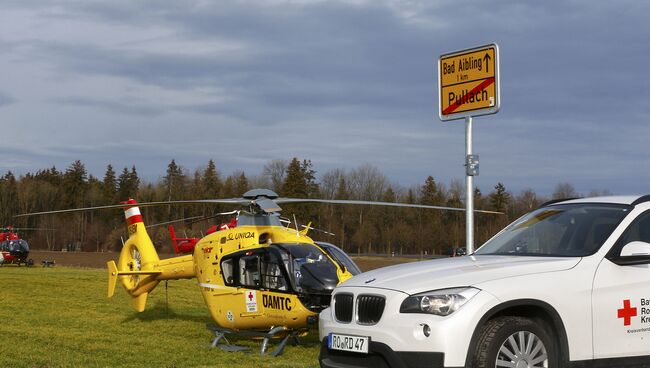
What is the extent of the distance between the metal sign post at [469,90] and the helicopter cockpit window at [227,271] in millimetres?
4460

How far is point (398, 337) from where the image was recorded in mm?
5926

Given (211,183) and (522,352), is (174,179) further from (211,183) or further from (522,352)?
(522,352)

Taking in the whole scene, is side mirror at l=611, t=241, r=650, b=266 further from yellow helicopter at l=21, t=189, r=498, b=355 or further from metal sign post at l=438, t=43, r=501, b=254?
yellow helicopter at l=21, t=189, r=498, b=355

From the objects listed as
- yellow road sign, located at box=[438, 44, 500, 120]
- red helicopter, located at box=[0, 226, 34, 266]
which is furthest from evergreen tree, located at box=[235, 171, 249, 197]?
yellow road sign, located at box=[438, 44, 500, 120]

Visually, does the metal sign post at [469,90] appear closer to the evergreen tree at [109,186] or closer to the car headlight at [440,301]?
the car headlight at [440,301]

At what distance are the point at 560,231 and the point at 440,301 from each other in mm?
1843

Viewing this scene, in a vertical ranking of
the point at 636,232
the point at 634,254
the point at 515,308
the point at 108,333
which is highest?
the point at 636,232

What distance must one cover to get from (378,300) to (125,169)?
395ft

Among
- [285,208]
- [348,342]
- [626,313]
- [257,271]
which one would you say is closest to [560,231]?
[626,313]

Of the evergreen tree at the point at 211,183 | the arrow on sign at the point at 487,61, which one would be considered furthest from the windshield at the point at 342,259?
the evergreen tree at the point at 211,183

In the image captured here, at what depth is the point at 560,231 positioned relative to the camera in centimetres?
714

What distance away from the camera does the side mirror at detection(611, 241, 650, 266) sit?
20.7 feet

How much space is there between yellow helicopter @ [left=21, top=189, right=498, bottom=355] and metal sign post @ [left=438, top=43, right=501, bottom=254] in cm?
194

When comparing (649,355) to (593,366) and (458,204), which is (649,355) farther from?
(458,204)
